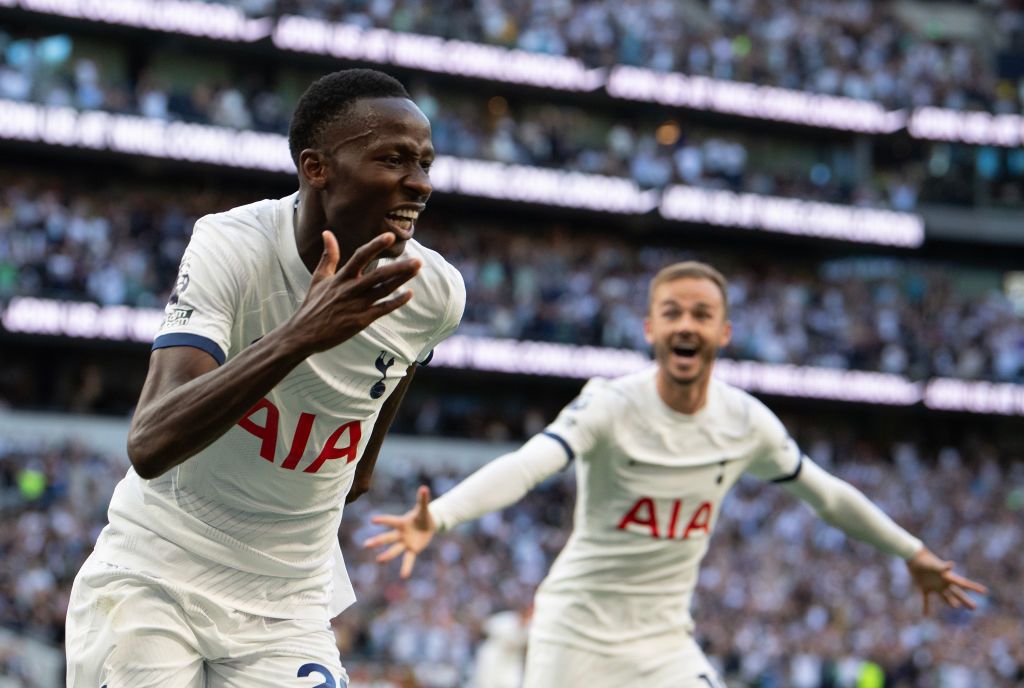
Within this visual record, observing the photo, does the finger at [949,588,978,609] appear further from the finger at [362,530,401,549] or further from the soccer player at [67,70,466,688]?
the soccer player at [67,70,466,688]

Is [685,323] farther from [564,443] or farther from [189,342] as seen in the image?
[189,342]

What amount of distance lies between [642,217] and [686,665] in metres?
30.4

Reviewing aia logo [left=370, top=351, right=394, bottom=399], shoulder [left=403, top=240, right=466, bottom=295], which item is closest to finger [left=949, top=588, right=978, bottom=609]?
shoulder [left=403, top=240, right=466, bottom=295]

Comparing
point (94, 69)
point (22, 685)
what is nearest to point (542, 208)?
point (94, 69)

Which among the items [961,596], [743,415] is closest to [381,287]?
[743,415]

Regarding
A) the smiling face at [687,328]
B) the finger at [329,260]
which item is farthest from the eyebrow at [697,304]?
the finger at [329,260]

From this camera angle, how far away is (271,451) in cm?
453

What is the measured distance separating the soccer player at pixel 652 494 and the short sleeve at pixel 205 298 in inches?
101

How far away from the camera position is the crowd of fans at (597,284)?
2997 centimetres

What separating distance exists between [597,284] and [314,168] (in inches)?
1232

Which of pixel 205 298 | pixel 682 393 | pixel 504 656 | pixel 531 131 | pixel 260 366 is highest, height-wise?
pixel 531 131

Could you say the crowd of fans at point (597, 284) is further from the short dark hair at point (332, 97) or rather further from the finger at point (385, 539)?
the short dark hair at point (332, 97)

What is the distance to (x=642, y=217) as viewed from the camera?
37.0 m

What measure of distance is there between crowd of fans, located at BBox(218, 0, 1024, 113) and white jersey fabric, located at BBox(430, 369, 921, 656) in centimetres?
2797
